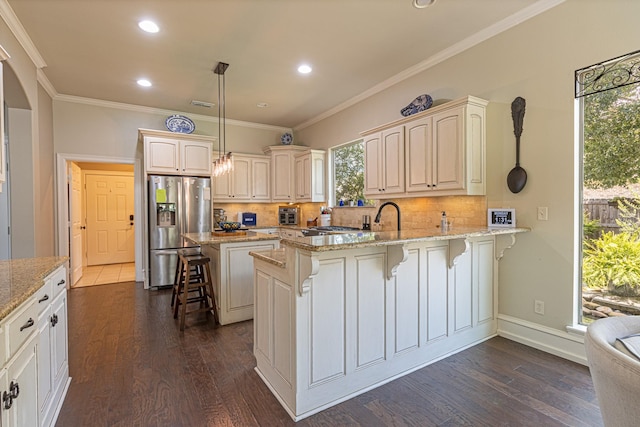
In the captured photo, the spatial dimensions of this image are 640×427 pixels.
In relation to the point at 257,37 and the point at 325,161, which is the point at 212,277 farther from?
the point at 325,161

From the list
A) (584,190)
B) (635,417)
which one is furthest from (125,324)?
(584,190)

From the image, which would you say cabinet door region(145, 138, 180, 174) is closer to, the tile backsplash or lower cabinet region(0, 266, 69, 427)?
the tile backsplash

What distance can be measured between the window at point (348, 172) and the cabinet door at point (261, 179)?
1385 millimetres

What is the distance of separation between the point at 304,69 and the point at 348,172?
6.31 ft

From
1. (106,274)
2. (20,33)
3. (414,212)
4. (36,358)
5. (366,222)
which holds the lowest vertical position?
(106,274)

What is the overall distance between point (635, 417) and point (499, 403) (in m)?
1.35

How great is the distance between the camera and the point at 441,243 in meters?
2.53

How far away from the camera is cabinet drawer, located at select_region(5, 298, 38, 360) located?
1.18 m

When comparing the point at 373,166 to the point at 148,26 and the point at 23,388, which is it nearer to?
the point at 148,26

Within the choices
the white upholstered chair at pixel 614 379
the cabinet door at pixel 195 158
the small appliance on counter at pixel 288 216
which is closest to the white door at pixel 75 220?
the cabinet door at pixel 195 158

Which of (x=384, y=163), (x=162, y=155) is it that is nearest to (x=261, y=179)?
(x=162, y=155)

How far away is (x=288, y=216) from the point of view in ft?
20.3

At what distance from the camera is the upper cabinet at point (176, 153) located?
4.75 m

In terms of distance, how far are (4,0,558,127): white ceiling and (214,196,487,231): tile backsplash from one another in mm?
1609
